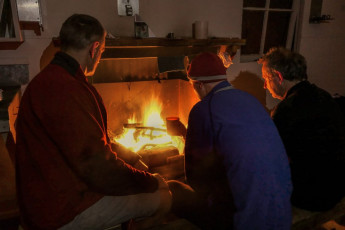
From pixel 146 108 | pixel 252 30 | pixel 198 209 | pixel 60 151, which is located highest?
pixel 252 30

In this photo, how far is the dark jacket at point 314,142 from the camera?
1950 mm

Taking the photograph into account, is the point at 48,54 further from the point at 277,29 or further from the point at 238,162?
the point at 277,29

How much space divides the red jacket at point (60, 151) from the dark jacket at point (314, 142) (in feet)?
4.17

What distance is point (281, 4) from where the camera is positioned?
14.0 ft

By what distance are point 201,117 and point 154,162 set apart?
52.3 inches

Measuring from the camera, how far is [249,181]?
1.54 m

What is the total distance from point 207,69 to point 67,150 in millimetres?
1091

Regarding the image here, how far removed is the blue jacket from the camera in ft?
5.04

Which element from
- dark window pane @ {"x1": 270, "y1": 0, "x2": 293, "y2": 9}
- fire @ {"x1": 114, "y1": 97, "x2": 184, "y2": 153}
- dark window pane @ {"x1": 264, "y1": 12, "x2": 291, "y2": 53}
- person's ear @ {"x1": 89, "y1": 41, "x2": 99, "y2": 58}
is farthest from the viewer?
dark window pane @ {"x1": 264, "y1": 12, "x2": 291, "y2": 53}

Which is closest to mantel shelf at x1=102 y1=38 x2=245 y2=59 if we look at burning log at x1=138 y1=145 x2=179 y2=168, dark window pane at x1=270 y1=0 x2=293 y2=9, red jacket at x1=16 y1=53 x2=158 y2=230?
burning log at x1=138 y1=145 x2=179 y2=168

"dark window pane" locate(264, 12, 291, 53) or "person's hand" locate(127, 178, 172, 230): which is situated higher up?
"dark window pane" locate(264, 12, 291, 53)

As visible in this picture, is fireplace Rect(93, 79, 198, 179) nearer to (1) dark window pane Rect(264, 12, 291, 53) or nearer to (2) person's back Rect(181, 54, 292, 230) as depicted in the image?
(2) person's back Rect(181, 54, 292, 230)

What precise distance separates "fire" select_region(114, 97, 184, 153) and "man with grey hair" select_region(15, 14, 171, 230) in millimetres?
1403

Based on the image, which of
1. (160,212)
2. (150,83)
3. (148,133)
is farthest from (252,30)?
(160,212)
